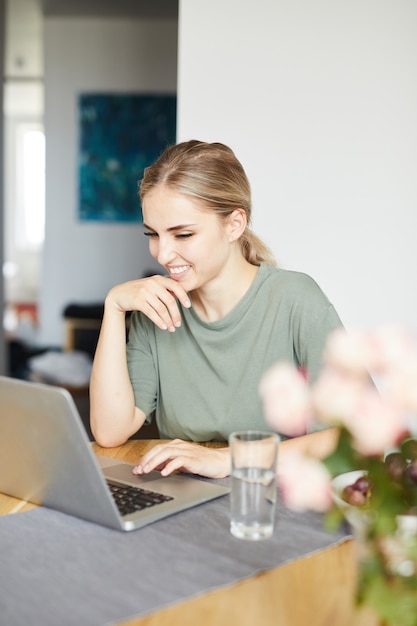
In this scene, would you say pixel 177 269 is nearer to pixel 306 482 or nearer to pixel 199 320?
pixel 199 320

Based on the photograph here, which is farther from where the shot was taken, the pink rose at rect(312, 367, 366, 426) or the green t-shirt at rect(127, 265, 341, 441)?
the green t-shirt at rect(127, 265, 341, 441)

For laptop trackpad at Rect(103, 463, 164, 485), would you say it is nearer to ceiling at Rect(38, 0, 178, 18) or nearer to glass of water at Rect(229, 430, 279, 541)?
glass of water at Rect(229, 430, 279, 541)

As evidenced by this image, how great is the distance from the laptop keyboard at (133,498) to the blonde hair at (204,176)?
2.30 feet

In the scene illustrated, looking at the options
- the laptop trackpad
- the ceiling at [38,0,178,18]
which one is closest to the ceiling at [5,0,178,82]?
the ceiling at [38,0,178,18]

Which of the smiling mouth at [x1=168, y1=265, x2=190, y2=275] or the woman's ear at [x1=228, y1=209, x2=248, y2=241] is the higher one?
the woman's ear at [x1=228, y1=209, x2=248, y2=241]

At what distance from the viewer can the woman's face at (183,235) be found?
1.67 m

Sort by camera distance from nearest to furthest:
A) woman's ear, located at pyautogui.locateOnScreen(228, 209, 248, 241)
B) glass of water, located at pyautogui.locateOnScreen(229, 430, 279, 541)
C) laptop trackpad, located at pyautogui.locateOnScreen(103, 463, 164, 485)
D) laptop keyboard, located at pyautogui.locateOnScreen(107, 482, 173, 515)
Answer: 1. glass of water, located at pyautogui.locateOnScreen(229, 430, 279, 541)
2. laptop keyboard, located at pyautogui.locateOnScreen(107, 482, 173, 515)
3. laptop trackpad, located at pyautogui.locateOnScreen(103, 463, 164, 485)
4. woman's ear, located at pyautogui.locateOnScreen(228, 209, 248, 241)

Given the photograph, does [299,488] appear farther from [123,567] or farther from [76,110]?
[76,110]

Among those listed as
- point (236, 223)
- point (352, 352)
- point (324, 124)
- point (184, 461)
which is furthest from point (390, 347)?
point (324, 124)

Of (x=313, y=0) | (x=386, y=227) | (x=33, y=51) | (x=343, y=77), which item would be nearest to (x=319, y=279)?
(x=386, y=227)

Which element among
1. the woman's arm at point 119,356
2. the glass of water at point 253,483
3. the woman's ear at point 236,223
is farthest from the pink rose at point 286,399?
the woman's ear at point 236,223

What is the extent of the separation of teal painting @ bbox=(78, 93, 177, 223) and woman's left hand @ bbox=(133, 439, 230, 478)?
4862mm

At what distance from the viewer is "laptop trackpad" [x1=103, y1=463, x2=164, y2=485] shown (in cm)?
127

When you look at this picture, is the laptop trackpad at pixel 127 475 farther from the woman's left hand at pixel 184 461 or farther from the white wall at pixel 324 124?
the white wall at pixel 324 124
